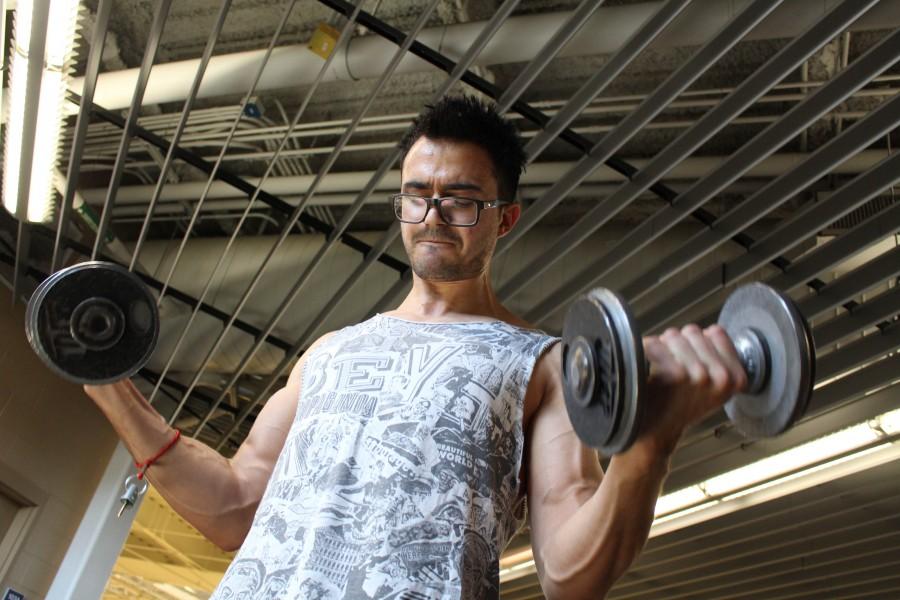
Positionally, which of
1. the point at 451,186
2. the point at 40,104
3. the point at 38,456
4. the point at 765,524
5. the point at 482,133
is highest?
the point at 765,524

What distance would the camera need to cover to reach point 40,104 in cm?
426

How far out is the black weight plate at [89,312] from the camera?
4.60ft

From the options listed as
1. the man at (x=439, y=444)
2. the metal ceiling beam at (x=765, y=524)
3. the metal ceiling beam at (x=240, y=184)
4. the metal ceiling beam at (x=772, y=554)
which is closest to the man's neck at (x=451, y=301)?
the man at (x=439, y=444)

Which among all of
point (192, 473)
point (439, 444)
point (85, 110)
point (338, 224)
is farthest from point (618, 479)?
point (338, 224)

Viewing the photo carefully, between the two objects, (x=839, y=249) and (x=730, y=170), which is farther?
(x=839, y=249)

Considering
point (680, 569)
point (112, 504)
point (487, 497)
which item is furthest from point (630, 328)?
point (680, 569)

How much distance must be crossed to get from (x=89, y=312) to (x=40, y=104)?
10.3ft

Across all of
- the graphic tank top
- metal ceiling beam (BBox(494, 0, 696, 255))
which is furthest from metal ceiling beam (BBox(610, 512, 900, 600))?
the graphic tank top

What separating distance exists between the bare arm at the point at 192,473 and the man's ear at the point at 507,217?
0.49 m

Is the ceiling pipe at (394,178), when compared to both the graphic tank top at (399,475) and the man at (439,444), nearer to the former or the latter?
the man at (439,444)

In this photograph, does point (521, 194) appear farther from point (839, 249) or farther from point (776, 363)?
point (776, 363)

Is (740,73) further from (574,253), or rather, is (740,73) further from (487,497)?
(487,497)

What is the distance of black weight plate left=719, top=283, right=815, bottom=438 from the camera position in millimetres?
967

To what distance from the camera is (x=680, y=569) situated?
27.6ft
